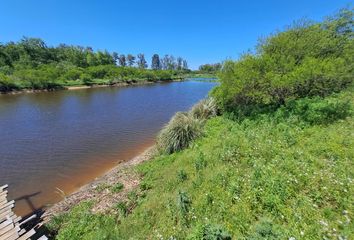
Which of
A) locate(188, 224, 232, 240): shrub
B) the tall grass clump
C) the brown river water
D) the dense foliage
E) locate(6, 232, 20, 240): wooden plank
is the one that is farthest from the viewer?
the dense foliage

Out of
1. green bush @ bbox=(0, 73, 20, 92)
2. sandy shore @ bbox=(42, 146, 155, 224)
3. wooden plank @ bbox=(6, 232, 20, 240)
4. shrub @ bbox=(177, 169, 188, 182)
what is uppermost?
green bush @ bbox=(0, 73, 20, 92)

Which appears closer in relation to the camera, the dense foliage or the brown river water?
the brown river water

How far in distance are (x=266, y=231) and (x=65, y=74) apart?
59.6 m

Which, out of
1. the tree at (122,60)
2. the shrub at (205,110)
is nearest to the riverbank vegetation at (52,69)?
the tree at (122,60)

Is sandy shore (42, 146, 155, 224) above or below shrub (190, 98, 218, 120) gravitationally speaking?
below

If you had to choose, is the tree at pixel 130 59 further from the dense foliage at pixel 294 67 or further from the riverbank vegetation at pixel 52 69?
the dense foliage at pixel 294 67

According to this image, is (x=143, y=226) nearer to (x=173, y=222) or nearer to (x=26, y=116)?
(x=173, y=222)

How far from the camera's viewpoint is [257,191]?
380 centimetres

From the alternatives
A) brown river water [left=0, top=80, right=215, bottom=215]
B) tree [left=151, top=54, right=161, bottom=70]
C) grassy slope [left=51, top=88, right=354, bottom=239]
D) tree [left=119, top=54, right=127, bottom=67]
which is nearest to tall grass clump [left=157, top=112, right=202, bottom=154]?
grassy slope [left=51, top=88, right=354, bottom=239]

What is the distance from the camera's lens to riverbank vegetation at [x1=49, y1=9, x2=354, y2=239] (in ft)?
10.8

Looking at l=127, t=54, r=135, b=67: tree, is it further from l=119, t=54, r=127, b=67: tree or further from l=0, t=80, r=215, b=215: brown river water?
l=0, t=80, r=215, b=215: brown river water

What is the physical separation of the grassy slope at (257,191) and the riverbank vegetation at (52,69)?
42744 millimetres

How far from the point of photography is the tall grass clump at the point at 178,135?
778 centimetres

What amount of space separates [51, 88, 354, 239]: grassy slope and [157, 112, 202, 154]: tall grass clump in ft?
3.92
